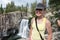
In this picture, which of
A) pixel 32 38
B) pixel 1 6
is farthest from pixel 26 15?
pixel 32 38

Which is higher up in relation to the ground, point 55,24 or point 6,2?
point 6,2

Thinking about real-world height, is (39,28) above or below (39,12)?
below

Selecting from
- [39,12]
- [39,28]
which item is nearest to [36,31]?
[39,28]

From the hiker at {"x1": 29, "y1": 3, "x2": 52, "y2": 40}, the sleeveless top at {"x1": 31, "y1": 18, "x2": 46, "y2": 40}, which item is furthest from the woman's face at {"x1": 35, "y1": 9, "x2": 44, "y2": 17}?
the sleeveless top at {"x1": 31, "y1": 18, "x2": 46, "y2": 40}

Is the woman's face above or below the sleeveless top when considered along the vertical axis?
above

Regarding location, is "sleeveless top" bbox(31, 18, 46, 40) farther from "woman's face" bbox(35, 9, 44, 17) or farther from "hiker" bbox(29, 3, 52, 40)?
"woman's face" bbox(35, 9, 44, 17)

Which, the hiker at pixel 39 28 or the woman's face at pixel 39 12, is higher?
the woman's face at pixel 39 12

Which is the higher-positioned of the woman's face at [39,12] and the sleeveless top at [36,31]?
the woman's face at [39,12]

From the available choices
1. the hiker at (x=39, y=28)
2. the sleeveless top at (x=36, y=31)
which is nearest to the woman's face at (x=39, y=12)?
the hiker at (x=39, y=28)

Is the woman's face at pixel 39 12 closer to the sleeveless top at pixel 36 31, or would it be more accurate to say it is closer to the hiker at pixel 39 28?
the hiker at pixel 39 28

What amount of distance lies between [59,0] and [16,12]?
1302 mm

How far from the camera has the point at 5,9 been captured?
268 inches

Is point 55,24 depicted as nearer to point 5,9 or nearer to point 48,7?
point 48,7

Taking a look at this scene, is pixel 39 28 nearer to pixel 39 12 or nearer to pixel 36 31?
pixel 36 31
